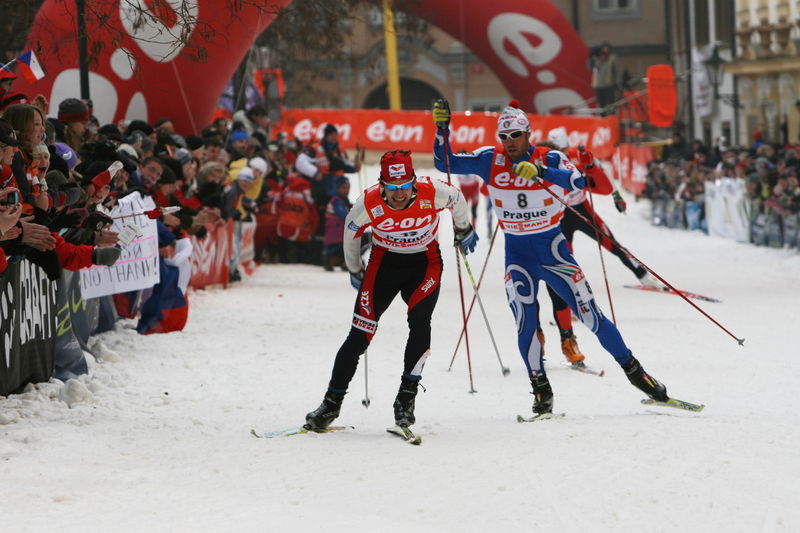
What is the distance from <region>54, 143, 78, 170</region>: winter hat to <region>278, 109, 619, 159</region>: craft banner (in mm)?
21958

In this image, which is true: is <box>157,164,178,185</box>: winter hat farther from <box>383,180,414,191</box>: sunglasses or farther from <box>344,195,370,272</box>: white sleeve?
<box>383,180,414,191</box>: sunglasses

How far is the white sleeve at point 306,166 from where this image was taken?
1892 centimetres

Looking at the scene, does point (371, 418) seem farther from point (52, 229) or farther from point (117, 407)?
point (52, 229)

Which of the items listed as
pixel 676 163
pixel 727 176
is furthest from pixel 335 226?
pixel 676 163

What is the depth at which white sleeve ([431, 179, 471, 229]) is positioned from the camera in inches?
284

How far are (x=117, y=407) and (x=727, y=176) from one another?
53.3 ft

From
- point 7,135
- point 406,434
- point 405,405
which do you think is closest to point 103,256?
point 7,135

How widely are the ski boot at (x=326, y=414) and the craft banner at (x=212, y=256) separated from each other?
6757 millimetres

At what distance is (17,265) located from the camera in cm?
755

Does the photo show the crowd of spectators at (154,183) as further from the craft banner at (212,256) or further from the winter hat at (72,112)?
the craft banner at (212,256)

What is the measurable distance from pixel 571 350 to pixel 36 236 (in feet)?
14.3

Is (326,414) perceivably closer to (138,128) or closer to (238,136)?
(138,128)

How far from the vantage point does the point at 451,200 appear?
7.32 m

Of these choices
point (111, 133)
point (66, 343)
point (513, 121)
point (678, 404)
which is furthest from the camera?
point (111, 133)
